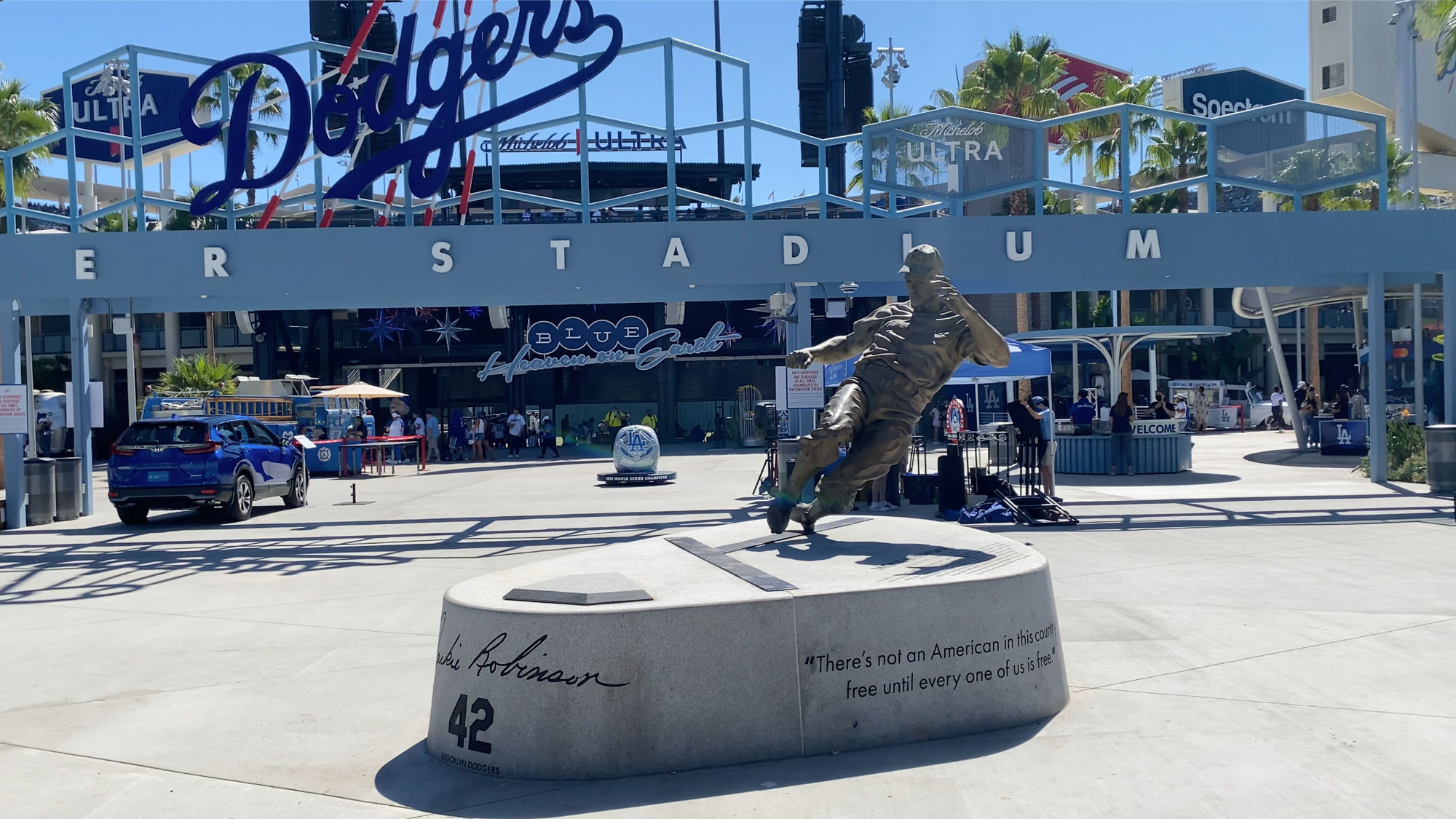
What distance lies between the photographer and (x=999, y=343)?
7703 mm

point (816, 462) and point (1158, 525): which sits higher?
point (816, 462)

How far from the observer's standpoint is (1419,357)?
66.7 ft

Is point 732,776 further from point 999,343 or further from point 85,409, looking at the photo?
point 85,409

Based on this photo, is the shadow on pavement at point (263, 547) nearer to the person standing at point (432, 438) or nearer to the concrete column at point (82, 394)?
the concrete column at point (82, 394)

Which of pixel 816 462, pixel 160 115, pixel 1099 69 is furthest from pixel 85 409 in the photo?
pixel 1099 69

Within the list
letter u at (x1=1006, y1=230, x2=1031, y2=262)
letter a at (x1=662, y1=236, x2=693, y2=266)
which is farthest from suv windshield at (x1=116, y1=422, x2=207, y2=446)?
letter u at (x1=1006, y1=230, x2=1031, y2=262)

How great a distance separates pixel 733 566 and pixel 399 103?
460 inches

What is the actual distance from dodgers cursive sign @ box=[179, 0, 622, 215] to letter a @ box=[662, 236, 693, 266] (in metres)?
2.66

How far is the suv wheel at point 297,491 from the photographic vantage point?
19.5m

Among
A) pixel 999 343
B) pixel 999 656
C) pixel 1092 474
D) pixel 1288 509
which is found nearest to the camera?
pixel 999 656

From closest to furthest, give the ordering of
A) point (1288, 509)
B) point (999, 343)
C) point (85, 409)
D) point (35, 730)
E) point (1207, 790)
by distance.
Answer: point (1207, 790) → point (35, 730) → point (999, 343) → point (1288, 509) → point (85, 409)

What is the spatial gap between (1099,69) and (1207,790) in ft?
180

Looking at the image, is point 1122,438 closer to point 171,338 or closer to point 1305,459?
point 1305,459

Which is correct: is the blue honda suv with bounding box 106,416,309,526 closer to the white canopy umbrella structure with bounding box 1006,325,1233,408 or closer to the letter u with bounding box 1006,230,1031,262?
the letter u with bounding box 1006,230,1031,262
